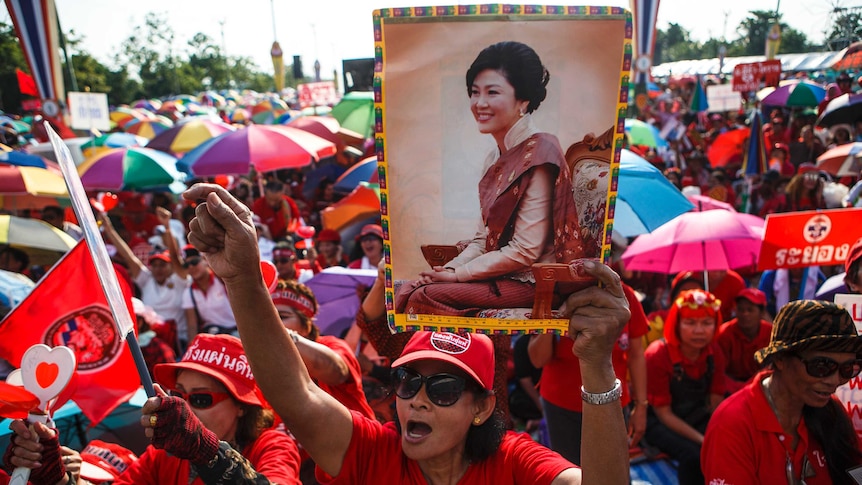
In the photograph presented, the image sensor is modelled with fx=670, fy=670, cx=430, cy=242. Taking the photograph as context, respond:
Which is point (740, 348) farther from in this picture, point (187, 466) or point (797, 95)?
point (797, 95)

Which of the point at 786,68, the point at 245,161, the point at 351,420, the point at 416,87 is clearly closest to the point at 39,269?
the point at 245,161

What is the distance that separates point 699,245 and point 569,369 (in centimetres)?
218

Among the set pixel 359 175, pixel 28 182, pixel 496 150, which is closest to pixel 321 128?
pixel 359 175

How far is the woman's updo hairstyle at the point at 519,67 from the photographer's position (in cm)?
151

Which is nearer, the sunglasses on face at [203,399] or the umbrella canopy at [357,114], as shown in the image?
the sunglasses on face at [203,399]

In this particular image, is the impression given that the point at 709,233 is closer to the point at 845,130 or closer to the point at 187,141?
the point at 845,130

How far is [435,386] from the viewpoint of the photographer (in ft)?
6.77

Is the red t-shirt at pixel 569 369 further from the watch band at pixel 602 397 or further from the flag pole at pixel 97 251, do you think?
the flag pole at pixel 97 251

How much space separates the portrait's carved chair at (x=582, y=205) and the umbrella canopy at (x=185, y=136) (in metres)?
10.9

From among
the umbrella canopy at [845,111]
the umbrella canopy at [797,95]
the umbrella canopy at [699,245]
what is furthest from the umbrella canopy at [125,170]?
the umbrella canopy at [797,95]

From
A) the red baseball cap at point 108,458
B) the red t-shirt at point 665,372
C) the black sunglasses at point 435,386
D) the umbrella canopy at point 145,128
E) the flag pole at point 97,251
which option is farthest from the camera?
the umbrella canopy at point 145,128

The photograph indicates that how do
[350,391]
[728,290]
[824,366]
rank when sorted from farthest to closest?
[728,290], [350,391], [824,366]

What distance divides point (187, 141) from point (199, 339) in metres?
9.74

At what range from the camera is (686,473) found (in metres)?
4.02
